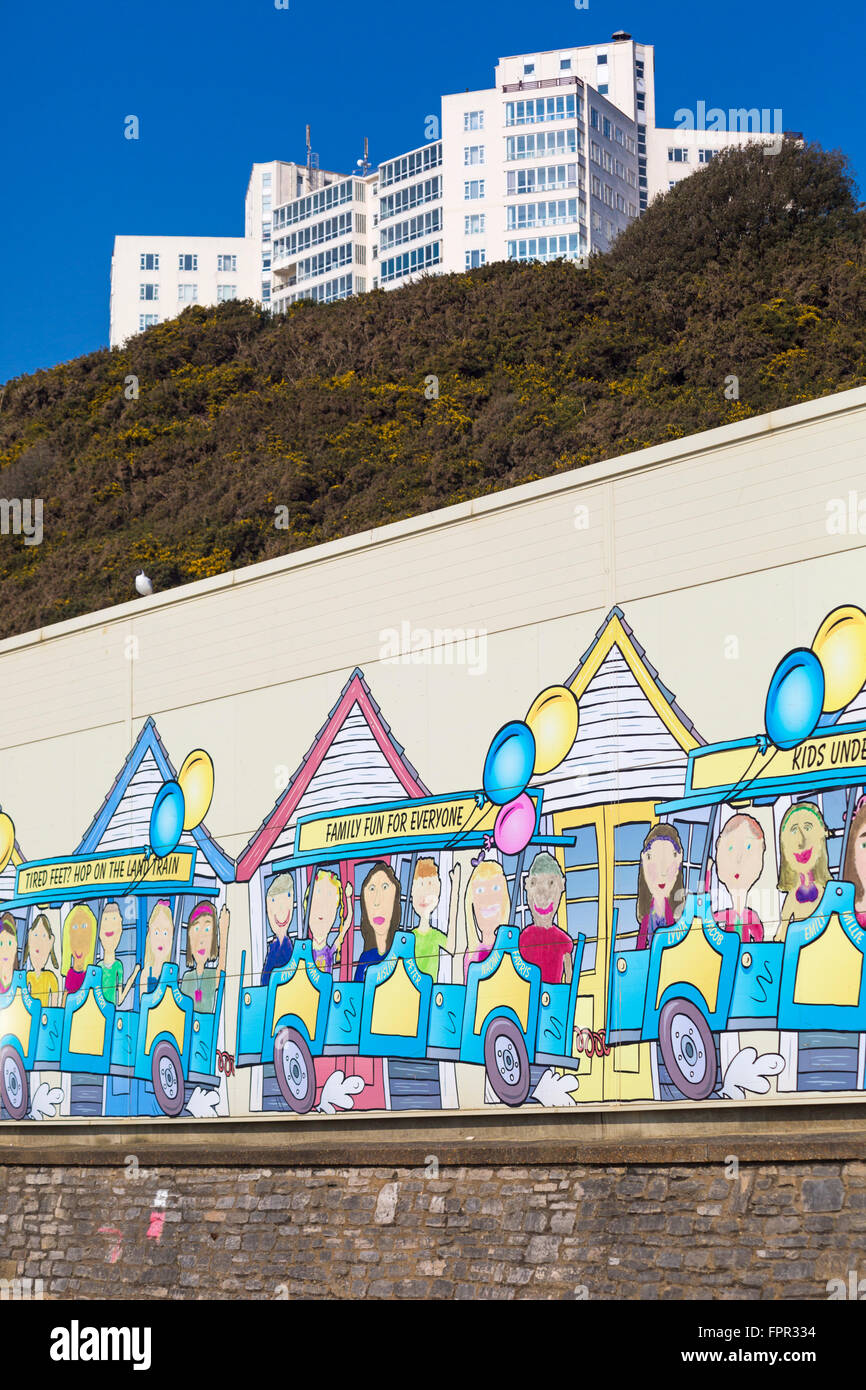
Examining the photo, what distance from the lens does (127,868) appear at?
18.2 meters

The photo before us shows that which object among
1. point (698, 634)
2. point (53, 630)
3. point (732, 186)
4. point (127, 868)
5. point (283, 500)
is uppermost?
point (732, 186)

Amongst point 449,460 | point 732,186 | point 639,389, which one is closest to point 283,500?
point 449,460

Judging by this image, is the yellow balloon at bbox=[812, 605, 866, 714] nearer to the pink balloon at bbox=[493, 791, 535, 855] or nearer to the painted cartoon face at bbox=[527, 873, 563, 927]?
the painted cartoon face at bbox=[527, 873, 563, 927]

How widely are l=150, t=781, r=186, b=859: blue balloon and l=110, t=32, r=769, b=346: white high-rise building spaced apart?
78.3 meters

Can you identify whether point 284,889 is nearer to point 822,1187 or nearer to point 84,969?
point 84,969

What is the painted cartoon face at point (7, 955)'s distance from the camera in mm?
19344

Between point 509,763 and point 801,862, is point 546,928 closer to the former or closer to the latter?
point 509,763

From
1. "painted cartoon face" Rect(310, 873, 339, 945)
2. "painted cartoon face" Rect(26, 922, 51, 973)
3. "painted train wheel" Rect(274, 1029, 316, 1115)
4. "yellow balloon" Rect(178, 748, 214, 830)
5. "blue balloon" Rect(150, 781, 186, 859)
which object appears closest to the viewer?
"painted train wheel" Rect(274, 1029, 316, 1115)

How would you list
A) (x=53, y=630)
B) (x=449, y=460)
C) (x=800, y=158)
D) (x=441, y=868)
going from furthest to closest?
(x=800, y=158) → (x=449, y=460) → (x=53, y=630) → (x=441, y=868)

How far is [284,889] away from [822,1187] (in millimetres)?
6686

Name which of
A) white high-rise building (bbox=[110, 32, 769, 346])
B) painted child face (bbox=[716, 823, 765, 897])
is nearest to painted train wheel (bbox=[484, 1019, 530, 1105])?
painted child face (bbox=[716, 823, 765, 897])

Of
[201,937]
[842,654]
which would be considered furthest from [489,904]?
[201,937]

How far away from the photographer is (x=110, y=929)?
18.1 meters

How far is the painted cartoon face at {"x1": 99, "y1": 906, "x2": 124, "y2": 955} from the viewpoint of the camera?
18.0 meters
